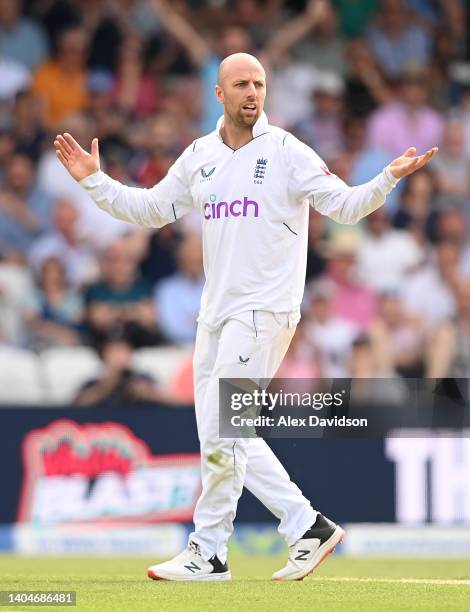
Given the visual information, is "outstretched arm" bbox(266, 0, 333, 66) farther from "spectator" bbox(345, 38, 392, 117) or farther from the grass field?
the grass field

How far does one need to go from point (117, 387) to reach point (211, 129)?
3698mm

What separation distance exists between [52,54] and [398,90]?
3757 millimetres

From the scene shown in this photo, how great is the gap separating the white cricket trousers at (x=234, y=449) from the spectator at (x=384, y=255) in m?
6.82

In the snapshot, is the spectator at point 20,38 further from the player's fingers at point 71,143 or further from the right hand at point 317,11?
the player's fingers at point 71,143

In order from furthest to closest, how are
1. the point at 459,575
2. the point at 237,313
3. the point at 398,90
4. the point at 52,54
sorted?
the point at 398,90, the point at 52,54, the point at 459,575, the point at 237,313

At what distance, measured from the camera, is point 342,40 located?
1631 centimetres

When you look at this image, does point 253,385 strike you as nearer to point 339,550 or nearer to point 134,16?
point 339,550

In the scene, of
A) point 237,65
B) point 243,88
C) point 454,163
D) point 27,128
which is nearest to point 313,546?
point 243,88

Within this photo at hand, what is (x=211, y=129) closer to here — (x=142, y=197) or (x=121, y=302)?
(x=121, y=302)

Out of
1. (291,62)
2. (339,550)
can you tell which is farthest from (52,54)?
(339,550)

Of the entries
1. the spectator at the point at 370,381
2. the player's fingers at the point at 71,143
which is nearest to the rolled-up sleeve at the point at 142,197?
the player's fingers at the point at 71,143

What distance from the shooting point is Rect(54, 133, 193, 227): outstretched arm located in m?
7.74

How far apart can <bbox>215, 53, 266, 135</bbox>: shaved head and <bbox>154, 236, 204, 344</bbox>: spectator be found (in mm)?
5799

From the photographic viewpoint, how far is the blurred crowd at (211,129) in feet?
42.8
